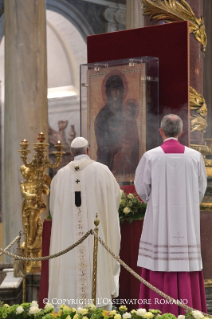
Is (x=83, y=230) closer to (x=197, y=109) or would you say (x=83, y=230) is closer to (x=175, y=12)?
(x=197, y=109)

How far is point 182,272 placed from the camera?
6371 mm

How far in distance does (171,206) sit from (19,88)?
5523 mm

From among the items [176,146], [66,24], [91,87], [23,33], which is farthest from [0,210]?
[176,146]

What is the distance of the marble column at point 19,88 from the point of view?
37.3 ft

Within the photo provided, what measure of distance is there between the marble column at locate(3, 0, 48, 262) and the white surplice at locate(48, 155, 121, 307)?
13.1ft

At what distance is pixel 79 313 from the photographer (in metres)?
5.45

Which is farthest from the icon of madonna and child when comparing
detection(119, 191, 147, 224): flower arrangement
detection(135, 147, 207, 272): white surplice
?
detection(135, 147, 207, 272): white surplice

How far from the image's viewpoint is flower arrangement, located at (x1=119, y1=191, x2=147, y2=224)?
298 inches

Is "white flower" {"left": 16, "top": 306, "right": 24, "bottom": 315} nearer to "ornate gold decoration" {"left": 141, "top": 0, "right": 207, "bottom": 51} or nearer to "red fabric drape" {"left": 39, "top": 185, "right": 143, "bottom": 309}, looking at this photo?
"red fabric drape" {"left": 39, "top": 185, "right": 143, "bottom": 309}

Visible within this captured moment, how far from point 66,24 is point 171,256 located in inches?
436

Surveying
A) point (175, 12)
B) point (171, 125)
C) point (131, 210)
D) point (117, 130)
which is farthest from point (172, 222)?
point (175, 12)

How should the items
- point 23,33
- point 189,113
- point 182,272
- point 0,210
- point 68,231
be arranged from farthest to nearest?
point 0,210 < point 23,33 < point 189,113 < point 68,231 < point 182,272

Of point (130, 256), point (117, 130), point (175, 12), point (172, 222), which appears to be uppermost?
point (175, 12)

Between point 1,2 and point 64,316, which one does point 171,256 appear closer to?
point 64,316
